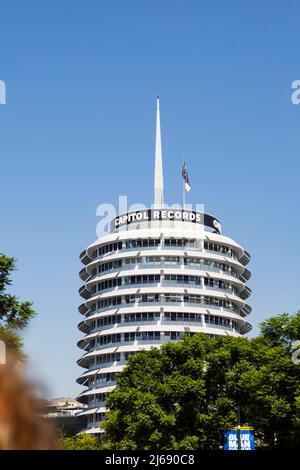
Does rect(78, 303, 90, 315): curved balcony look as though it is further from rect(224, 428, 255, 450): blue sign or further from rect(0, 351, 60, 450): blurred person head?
rect(0, 351, 60, 450): blurred person head

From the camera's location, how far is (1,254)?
41969 mm

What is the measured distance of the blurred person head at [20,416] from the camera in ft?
11.1

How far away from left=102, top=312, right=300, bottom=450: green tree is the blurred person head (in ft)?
181

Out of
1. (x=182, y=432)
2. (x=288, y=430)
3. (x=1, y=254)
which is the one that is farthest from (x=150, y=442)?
(x=1, y=254)

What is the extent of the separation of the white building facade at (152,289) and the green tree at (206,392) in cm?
3546

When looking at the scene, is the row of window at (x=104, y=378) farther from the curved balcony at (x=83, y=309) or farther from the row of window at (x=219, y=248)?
the row of window at (x=219, y=248)

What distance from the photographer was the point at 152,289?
114062 millimetres

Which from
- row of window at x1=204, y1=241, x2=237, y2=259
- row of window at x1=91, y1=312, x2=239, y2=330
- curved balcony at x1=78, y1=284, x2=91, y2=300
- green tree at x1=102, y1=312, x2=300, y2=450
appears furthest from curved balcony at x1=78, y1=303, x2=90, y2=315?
green tree at x1=102, y1=312, x2=300, y2=450

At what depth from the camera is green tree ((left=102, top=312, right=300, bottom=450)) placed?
5909 centimetres

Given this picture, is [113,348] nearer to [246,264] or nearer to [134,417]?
[246,264]

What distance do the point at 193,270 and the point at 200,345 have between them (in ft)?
148

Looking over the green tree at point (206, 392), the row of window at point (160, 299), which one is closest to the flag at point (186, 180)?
the row of window at point (160, 299)

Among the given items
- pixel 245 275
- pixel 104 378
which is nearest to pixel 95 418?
pixel 104 378

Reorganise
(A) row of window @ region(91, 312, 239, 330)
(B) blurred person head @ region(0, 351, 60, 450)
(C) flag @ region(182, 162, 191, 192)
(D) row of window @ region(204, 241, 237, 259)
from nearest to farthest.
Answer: (B) blurred person head @ region(0, 351, 60, 450)
(A) row of window @ region(91, 312, 239, 330)
(C) flag @ region(182, 162, 191, 192)
(D) row of window @ region(204, 241, 237, 259)
